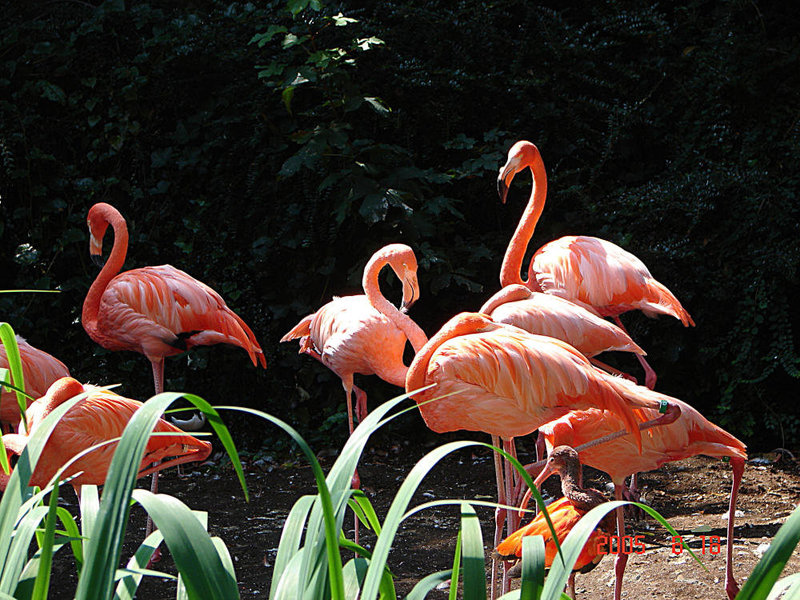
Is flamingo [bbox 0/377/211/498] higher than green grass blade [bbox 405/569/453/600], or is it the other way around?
green grass blade [bbox 405/569/453/600]

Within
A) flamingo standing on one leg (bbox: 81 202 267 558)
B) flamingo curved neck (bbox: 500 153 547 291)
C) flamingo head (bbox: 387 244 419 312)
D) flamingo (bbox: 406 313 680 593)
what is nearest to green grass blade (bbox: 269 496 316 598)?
flamingo (bbox: 406 313 680 593)

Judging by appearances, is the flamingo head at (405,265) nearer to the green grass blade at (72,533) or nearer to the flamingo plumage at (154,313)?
the flamingo plumage at (154,313)

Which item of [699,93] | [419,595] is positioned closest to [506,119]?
[699,93]

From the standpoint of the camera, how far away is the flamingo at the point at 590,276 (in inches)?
141

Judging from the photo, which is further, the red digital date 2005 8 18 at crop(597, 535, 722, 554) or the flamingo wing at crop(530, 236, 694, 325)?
the flamingo wing at crop(530, 236, 694, 325)

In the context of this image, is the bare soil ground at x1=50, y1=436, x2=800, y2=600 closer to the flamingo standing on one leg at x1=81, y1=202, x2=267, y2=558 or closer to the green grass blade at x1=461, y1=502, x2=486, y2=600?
the flamingo standing on one leg at x1=81, y1=202, x2=267, y2=558

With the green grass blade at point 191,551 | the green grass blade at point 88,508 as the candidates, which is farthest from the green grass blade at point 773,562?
the green grass blade at point 88,508

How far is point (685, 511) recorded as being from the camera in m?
3.59

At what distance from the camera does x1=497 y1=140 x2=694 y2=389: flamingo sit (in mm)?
3580

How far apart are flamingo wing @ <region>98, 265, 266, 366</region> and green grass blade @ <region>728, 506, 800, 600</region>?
3.21 meters

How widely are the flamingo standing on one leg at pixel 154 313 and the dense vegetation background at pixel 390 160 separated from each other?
0.91 m

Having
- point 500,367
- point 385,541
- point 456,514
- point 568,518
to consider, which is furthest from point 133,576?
point 456,514

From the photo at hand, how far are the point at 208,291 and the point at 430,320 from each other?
57.9 inches

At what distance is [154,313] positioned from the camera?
12.6 ft
